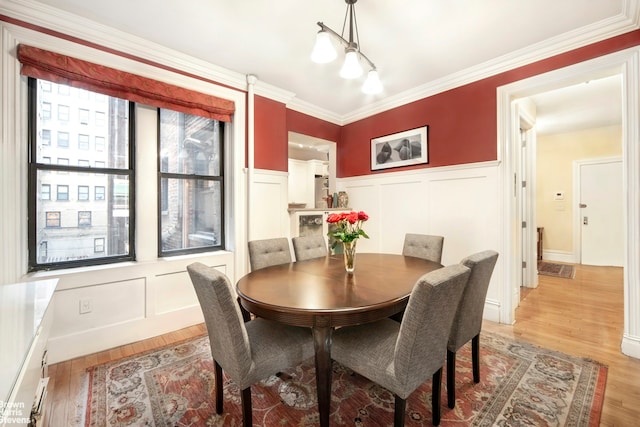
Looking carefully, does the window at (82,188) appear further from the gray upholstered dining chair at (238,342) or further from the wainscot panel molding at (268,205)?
the gray upholstered dining chair at (238,342)

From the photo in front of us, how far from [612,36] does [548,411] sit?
2873mm

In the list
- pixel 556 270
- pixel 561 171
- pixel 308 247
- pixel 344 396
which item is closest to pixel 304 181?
pixel 308 247

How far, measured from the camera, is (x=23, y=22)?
1.96 metres

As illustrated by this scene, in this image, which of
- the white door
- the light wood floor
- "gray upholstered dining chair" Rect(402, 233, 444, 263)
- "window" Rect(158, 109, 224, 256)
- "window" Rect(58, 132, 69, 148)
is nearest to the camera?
the light wood floor

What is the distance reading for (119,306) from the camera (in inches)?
93.3

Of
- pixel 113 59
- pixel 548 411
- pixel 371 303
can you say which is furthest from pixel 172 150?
pixel 548 411

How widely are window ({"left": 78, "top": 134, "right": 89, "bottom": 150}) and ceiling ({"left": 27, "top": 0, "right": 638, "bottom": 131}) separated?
0.93 metres

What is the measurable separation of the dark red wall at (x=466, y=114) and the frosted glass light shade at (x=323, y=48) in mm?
1991

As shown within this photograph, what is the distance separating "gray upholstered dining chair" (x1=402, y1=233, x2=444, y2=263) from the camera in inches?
101

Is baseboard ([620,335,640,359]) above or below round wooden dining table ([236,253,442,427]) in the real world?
below

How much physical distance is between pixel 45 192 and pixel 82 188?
0.75 feet

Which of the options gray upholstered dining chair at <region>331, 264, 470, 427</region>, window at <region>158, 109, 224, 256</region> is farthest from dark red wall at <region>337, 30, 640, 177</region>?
window at <region>158, 109, 224, 256</region>

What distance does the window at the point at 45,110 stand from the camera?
2.15 m

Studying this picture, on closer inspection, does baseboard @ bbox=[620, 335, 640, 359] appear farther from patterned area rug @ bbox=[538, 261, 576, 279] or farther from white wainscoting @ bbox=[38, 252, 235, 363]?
white wainscoting @ bbox=[38, 252, 235, 363]
